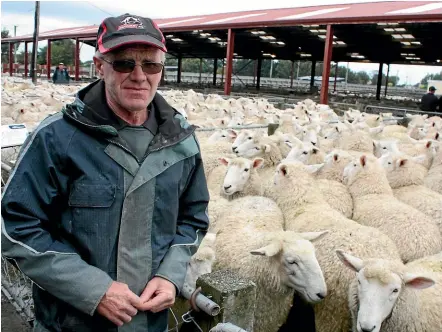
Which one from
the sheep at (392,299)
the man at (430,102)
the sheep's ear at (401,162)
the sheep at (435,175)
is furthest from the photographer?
the man at (430,102)

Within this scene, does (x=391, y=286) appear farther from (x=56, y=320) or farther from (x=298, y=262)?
(x=56, y=320)

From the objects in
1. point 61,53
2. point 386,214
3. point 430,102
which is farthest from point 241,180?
point 61,53

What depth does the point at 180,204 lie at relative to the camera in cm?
184

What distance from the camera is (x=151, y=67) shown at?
5.44 feet

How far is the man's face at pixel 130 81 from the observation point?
1.61m

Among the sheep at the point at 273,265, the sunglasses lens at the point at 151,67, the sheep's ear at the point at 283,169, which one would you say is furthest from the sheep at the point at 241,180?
the sunglasses lens at the point at 151,67

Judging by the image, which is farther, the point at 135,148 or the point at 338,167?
the point at 338,167

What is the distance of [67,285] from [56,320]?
0.18m

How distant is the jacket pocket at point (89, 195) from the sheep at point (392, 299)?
71.3 inches

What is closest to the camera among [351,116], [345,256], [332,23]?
[345,256]

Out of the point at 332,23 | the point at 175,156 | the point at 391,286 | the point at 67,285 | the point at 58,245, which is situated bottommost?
the point at 391,286

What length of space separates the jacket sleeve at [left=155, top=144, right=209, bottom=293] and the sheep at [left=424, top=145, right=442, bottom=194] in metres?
4.72

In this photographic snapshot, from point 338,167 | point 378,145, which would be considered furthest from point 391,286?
point 378,145

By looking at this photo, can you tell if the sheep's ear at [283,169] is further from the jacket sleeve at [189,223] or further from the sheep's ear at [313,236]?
the jacket sleeve at [189,223]
